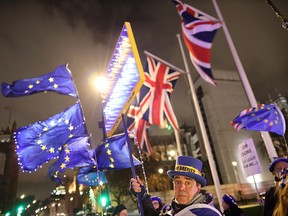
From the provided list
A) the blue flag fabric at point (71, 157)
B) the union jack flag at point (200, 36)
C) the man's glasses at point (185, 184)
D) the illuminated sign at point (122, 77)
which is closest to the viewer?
the man's glasses at point (185, 184)

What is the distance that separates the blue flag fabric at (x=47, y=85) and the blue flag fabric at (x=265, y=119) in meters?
6.45

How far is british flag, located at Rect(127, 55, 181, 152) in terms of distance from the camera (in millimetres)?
13617

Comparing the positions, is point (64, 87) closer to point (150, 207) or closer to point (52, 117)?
point (52, 117)

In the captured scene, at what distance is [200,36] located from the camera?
11898mm

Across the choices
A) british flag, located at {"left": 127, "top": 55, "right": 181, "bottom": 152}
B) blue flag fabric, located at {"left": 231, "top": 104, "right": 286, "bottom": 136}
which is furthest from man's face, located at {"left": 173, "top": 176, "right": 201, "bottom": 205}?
british flag, located at {"left": 127, "top": 55, "right": 181, "bottom": 152}

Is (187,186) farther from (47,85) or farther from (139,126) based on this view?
(139,126)

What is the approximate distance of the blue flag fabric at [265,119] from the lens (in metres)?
8.69

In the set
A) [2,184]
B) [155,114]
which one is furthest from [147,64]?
[2,184]

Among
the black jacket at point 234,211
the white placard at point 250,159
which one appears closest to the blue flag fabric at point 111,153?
the black jacket at point 234,211

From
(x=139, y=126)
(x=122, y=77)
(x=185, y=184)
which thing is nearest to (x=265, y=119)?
(x=122, y=77)

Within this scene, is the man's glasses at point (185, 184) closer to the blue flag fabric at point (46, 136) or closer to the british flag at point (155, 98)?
the blue flag fabric at point (46, 136)

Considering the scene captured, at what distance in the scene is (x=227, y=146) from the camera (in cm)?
5756

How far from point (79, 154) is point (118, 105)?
3.09 meters

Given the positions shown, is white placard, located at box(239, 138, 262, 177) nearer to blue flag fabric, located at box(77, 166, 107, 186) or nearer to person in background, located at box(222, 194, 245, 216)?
person in background, located at box(222, 194, 245, 216)
